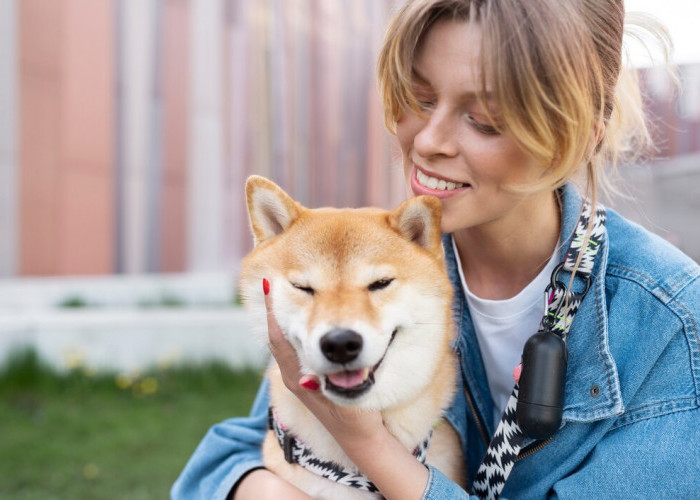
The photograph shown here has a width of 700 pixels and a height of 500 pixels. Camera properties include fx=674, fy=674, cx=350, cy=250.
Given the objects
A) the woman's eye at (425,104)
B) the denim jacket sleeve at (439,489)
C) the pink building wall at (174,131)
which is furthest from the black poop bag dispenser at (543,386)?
the pink building wall at (174,131)

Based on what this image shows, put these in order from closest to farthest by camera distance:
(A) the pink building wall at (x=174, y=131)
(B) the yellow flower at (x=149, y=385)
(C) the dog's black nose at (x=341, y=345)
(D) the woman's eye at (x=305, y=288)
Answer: (C) the dog's black nose at (x=341, y=345) < (D) the woman's eye at (x=305, y=288) < (B) the yellow flower at (x=149, y=385) < (A) the pink building wall at (x=174, y=131)

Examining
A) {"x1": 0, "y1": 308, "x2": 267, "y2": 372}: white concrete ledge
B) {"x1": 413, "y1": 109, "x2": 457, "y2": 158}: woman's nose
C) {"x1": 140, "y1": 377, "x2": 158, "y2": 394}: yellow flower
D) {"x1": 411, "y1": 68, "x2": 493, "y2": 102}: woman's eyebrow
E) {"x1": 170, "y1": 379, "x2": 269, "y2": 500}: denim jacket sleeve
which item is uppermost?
{"x1": 411, "y1": 68, "x2": 493, "y2": 102}: woman's eyebrow

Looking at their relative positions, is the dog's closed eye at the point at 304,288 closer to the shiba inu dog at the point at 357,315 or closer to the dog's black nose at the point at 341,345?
the shiba inu dog at the point at 357,315

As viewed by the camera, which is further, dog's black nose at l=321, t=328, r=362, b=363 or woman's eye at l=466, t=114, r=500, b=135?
woman's eye at l=466, t=114, r=500, b=135

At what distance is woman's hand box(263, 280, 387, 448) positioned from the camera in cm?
161

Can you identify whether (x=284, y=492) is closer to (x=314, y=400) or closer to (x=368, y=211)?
(x=314, y=400)

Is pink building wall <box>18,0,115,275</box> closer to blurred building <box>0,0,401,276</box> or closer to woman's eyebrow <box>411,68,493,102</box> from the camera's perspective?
blurred building <box>0,0,401,276</box>

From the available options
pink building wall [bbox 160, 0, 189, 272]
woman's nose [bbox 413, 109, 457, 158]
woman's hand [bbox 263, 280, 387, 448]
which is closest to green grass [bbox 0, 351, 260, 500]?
woman's hand [bbox 263, 280, 387, 448]

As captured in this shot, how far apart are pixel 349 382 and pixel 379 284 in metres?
0.28

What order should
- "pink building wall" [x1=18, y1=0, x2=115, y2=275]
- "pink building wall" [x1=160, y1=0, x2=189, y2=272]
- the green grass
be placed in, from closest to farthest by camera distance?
the green grass < "pink building wall" [x1=18, y1=0, x2=115, y2=275] < "pink building wall" [x1=160, y1=0, x2=189, y2=272]

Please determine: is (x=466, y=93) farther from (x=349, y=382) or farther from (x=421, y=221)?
(x=349, y=382)

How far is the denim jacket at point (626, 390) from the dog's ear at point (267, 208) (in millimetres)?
683

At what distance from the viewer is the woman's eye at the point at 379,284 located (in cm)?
171

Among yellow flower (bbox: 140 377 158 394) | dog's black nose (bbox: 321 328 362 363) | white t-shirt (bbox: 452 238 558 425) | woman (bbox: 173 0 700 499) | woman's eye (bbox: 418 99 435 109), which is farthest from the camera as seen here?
yellow flower (bbox: 140 377 158 394)
